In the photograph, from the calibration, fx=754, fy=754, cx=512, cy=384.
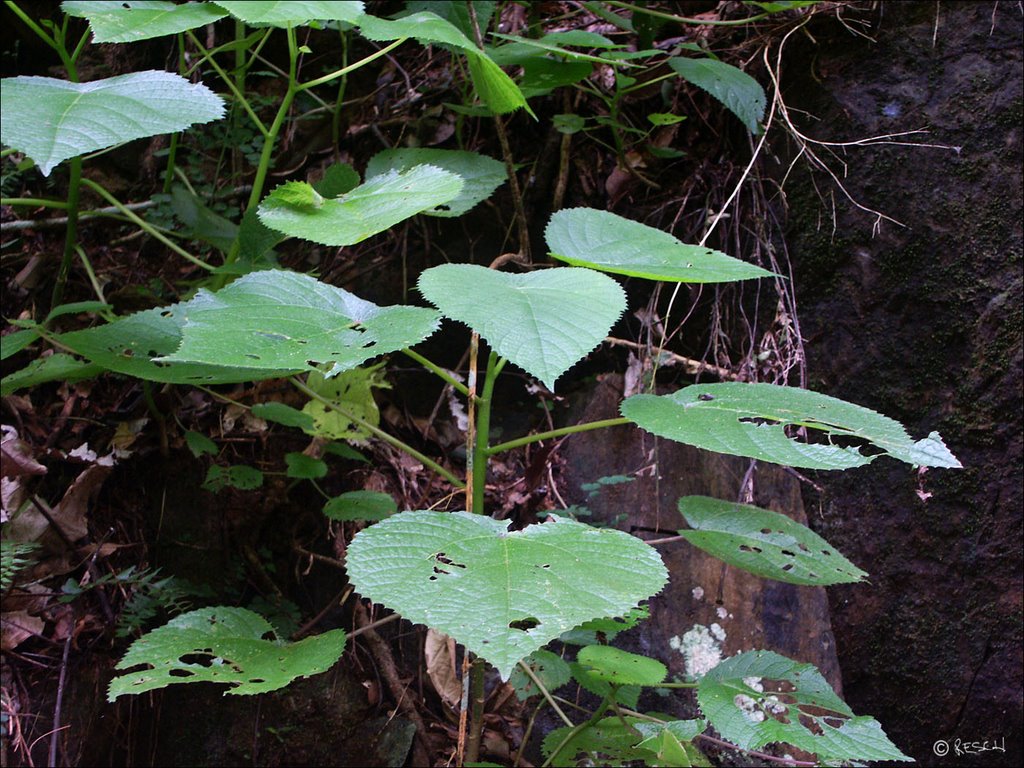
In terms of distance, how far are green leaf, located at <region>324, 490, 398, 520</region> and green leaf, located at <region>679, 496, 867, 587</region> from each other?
23.8 inches

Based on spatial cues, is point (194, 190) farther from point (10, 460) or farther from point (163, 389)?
point (10, 460)

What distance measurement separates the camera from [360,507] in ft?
5.10

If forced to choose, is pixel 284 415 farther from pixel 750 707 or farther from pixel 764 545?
pixel 750 707

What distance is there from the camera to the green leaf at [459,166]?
1.76m

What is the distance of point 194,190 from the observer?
2.23 m

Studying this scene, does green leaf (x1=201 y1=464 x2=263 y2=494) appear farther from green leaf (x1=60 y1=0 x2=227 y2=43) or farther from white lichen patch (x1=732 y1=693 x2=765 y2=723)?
white lichen patch (x1=732 y1=693 x2=765 y2=723)

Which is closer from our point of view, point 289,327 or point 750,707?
point 289,327

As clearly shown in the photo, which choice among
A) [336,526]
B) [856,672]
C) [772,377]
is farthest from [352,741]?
[772,377]

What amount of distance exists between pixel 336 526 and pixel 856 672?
1331 mm

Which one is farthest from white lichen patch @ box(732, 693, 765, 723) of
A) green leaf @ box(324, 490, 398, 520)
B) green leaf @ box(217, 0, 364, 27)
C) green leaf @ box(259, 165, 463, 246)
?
green leaf @ box(217, 0, 364, 27)

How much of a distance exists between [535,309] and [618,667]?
585 millimetres

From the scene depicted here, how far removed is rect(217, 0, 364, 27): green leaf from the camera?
3.13 ft

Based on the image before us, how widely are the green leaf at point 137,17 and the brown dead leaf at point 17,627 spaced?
1283mm

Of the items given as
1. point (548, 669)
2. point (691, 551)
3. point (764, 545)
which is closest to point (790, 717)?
point (764, 545)
